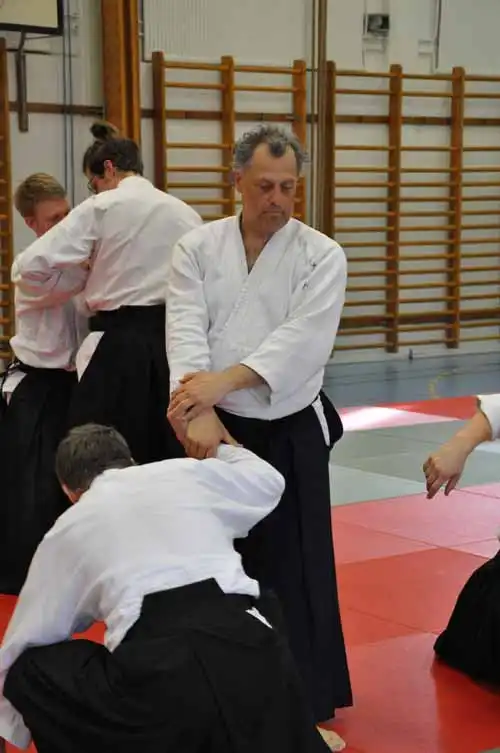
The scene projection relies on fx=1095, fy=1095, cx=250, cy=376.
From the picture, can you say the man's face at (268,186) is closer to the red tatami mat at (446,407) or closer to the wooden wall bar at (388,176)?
the red tatami mat at (446,407)

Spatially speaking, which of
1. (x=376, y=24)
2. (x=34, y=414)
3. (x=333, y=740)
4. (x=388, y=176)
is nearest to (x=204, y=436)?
(x=333, y=740)

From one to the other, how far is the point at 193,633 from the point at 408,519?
352 cm

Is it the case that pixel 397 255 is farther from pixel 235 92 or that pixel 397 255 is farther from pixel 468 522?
pixel 468 522

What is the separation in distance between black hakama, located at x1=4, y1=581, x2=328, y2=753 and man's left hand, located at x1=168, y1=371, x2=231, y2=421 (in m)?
0.56

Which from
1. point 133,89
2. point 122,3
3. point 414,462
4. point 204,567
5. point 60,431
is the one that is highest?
point 122,3

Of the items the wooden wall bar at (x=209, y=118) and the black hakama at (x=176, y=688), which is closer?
the black hakama at (x=176, y=688)

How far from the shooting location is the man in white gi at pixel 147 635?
229 centimetres

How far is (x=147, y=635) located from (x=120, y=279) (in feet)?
6.16

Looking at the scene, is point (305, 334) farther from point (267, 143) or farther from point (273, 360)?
point (267, 143)

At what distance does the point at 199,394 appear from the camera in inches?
110

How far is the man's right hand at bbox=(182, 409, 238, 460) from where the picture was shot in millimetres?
2775

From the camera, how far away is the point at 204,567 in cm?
240

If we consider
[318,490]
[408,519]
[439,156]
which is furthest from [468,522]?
[439,156]

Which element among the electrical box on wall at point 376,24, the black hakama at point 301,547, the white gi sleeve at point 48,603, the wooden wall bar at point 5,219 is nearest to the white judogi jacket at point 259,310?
the black hakama at point 301,547
